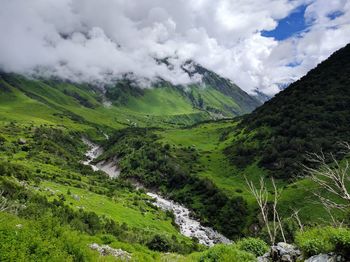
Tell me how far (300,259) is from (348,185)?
10120 cm

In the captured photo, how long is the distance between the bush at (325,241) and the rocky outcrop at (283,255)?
25.7 inches

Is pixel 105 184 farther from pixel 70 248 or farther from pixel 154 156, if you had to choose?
pixel 70 248

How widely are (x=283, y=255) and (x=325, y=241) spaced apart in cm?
447

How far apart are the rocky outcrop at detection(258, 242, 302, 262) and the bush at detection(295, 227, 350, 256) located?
0.65 m

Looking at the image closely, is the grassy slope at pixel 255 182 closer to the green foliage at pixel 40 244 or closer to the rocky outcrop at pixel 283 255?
the rocky outcrop at pixel 283 255

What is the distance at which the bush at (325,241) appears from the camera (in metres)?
19.4

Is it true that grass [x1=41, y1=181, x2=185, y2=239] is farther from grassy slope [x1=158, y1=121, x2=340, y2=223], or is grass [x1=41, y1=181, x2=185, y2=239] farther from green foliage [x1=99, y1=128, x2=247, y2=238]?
grassy slope [x1=158, y1=121, x2=340, y2=223]

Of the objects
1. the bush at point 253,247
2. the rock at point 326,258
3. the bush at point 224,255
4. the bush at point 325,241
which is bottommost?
the bush at point 253,247

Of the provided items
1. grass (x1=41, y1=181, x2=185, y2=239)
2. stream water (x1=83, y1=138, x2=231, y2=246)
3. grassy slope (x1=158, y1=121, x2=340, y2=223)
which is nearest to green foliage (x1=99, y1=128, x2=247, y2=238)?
stream water (x1=83, y1=138, x2=231, y2=246)

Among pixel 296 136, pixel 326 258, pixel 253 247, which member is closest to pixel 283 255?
pixel 326 258

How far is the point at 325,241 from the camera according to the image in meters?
20.6

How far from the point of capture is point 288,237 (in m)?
90.6

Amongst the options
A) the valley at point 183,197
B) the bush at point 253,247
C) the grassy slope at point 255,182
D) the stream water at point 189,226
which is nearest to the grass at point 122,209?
the valley at point 183,197

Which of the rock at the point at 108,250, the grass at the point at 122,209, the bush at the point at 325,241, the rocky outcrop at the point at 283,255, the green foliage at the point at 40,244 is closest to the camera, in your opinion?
the green foliage at the point at 40,244
